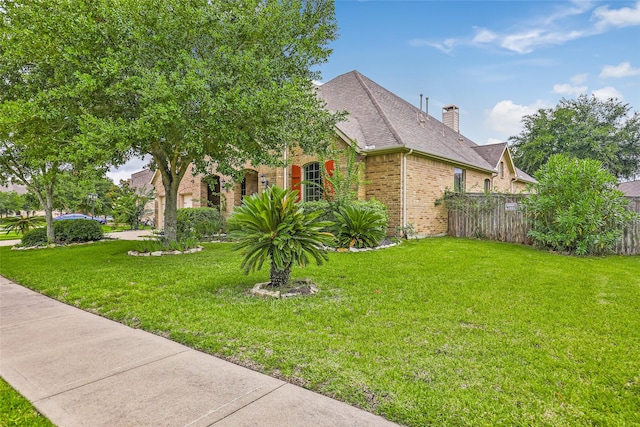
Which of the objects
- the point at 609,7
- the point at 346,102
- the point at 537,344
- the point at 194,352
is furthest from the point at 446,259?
the point at 346,102

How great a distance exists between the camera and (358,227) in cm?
998

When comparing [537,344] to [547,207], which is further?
[547,207]

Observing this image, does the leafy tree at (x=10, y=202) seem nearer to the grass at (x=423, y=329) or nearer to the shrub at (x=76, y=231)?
the shrub at (x=76, y=231)

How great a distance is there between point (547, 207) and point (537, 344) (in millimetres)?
8222

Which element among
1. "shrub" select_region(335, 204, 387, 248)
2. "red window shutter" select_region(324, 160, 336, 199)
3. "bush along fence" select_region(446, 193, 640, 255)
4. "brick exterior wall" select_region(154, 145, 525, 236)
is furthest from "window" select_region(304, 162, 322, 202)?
"bush along fence" select_region(446, 193, 640, 255)

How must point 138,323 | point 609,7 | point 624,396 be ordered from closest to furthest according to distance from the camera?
point 624,396 → point 138,323 → point 609,7

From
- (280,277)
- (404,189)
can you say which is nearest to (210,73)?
(280,277)

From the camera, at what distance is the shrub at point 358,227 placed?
9930mm

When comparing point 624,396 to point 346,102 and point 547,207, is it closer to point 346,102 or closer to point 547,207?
point 547,207

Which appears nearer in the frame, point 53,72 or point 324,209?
point 53,72

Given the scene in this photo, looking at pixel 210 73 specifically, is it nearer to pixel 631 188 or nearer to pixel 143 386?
pixel 143 386

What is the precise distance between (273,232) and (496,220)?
33.4 feet

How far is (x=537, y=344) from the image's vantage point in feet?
10.7

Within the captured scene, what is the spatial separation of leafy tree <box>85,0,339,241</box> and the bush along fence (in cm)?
717
